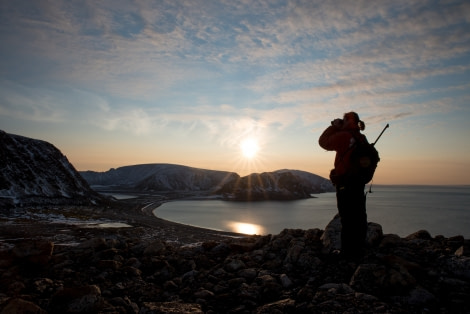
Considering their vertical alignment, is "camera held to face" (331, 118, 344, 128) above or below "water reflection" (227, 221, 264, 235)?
above

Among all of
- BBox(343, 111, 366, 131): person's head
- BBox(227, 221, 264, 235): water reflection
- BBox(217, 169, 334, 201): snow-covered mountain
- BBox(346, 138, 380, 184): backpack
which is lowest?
BBox(227, 221, 264, 235): water reflection

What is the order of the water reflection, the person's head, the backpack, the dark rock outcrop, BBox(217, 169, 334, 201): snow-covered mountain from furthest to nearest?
BBox(217, 169, 334, 201): snow-covered mountain < the water reflection < the person's head < the backpack < the dark rock outcrop

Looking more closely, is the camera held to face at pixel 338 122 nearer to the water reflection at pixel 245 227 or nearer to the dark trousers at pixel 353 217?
the dark trousers at pixel 353 217

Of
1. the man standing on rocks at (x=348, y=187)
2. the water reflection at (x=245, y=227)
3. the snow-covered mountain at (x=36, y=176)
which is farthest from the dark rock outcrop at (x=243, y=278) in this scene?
the snow-covered mountain at (x=36, y=176)

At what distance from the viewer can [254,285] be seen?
504cm

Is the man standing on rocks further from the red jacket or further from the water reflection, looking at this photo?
the water reflection

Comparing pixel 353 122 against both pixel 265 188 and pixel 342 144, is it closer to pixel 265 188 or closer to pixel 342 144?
pixel 342 144

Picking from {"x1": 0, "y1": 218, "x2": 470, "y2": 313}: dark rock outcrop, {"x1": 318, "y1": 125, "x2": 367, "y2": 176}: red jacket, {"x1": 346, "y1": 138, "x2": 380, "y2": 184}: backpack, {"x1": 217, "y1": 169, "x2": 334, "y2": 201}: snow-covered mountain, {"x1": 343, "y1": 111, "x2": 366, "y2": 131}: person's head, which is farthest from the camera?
{"x1": 217, "y1": 169, "x2": 334, "y2": 201}: snow-covered mountain

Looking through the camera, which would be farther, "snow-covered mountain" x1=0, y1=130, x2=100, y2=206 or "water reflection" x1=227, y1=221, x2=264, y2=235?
"water reflection" x1=227, y1=221, x2=264, y2=235

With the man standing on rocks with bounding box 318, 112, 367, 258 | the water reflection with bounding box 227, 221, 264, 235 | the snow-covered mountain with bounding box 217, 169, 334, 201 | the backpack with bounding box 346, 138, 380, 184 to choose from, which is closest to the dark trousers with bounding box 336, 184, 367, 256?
the man standing on rocks with bounding box 318, 112, 367, 258

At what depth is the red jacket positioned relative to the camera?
5.44 m

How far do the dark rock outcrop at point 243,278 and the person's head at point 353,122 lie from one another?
253cm

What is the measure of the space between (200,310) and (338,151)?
3.82 m

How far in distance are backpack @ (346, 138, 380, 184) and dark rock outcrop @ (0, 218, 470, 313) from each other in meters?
1.55
